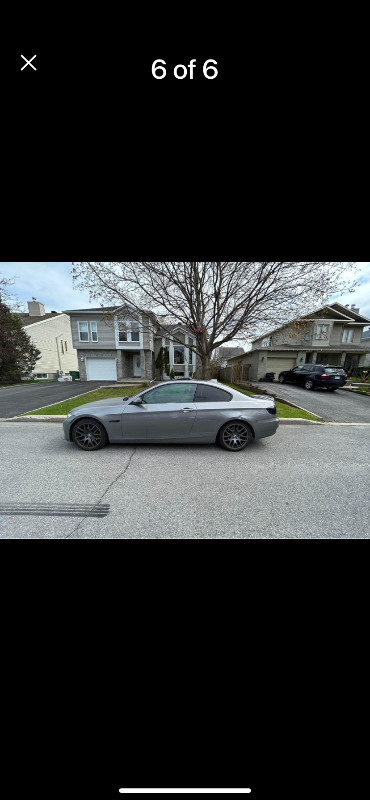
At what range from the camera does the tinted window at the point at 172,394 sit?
4004 mm

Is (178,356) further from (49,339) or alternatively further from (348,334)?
(348,334)

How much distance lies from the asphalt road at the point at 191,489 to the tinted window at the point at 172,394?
0.84m

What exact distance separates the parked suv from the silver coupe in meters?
9.45

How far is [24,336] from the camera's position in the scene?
1812 cm

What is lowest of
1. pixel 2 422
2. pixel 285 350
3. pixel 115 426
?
pixel 2 422

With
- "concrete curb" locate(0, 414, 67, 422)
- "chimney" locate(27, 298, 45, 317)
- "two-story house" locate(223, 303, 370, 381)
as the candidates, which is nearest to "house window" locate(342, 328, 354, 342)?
"two-story house" locate(223, 303, 370, 381)

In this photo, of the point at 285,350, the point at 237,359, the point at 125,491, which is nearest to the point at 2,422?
the point at 125,491

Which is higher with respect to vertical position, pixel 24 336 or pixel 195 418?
pixel 24 336

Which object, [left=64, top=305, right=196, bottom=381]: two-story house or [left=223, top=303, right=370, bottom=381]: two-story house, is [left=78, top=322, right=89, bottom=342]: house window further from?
[left=223, top=303, right=370, bottom=381]: two-story house

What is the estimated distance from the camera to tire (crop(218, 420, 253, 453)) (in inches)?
157

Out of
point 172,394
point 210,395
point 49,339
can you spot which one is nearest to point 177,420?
point 172,394
